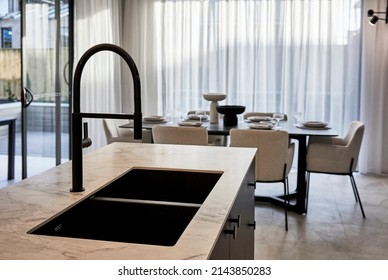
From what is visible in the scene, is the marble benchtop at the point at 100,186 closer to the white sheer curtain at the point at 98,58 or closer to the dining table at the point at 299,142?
the dining table at the point at 299,142

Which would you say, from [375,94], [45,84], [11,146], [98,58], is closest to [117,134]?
[45,84]

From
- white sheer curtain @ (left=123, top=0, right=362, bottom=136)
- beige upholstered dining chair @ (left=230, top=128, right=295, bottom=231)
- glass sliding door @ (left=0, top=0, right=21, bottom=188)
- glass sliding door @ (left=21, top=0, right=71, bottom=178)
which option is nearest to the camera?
beige upholstered dining chair @ (left=230, top=128, right=295, bottom=231)

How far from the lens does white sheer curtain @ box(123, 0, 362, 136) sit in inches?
233

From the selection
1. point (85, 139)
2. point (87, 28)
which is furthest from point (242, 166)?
point (87, 28)

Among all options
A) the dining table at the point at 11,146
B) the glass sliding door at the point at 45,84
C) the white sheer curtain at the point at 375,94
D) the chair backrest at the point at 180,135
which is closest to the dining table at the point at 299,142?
the chair backrest at the point at 180,135

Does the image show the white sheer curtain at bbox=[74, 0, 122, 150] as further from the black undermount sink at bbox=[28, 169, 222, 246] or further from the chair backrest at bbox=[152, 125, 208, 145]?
the black undermount sink at bbox=[28, 169, 222, 246]

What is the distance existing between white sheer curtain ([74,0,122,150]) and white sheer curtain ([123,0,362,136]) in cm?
40

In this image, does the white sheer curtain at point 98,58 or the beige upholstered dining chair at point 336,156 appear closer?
the beige upholstered dining chair at point 336,156

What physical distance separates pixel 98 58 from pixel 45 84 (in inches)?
36.9

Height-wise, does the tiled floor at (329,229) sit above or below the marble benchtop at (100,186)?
below

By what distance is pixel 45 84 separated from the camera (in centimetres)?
514

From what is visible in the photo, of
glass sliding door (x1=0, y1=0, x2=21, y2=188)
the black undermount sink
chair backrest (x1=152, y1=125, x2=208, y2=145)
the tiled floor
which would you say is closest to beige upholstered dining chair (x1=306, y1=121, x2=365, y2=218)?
the tiled floor

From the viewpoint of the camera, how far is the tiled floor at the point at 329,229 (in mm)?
3398

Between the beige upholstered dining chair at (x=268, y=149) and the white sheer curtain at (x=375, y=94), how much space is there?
7.54 ft
